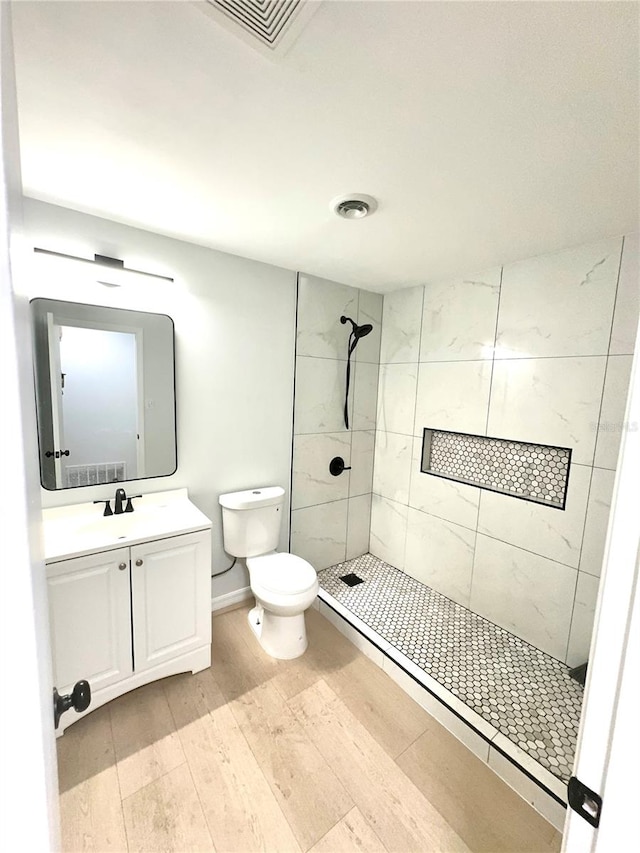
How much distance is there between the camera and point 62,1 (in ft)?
2.35

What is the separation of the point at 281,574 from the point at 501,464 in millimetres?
1459

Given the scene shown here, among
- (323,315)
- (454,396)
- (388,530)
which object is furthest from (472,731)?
(323,315)

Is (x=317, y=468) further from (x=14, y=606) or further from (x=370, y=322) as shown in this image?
(x=14, y=606)

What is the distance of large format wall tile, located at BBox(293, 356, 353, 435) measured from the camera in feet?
7.84

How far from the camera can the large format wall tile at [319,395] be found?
94.0 inches

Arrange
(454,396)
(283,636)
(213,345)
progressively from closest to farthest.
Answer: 1. (283,636)
2. (213,345)
3. (454,396)

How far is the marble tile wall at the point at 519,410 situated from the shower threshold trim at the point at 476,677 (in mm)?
163

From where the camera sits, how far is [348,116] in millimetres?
977

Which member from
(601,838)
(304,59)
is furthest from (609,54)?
(601,838)

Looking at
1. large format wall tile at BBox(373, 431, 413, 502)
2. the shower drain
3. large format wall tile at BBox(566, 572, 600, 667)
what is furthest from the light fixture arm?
large format wall tile at BBox(566, 572, 600, 667)

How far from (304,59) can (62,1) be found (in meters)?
0.51

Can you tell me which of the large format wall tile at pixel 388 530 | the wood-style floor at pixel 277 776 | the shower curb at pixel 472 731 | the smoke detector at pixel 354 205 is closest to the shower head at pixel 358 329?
the smoke detector at pixel 354 205

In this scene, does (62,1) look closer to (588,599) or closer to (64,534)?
(64,534)

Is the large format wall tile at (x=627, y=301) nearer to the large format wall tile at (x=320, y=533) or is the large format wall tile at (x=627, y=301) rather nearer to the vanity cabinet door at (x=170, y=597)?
the large format wall tile at (x=320, y=533)
